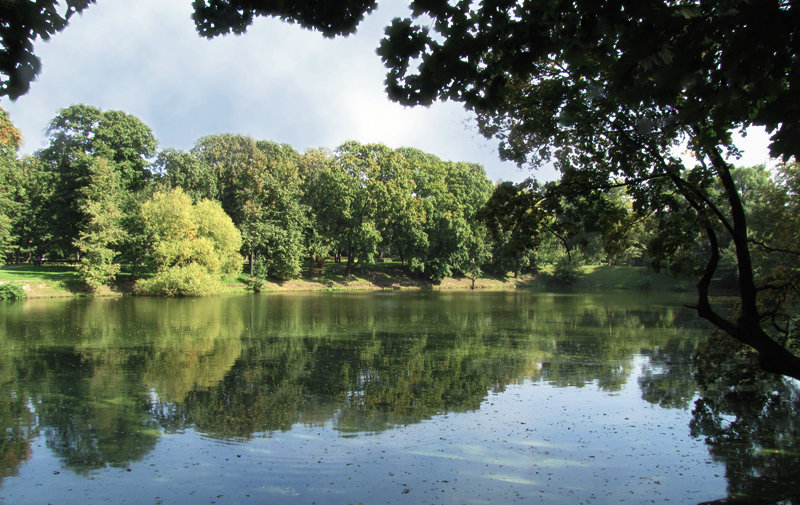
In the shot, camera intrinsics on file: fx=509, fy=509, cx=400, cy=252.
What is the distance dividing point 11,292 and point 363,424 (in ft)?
108

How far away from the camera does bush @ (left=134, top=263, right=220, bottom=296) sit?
3766cm

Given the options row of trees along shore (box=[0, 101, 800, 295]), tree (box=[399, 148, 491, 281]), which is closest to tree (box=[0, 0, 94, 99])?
row of trees along shore (box=[0, 101, 800, 295])

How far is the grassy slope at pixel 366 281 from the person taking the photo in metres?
36.9

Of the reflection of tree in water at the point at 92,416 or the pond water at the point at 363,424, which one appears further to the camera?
the reflection of tree in water at the point at 92,416

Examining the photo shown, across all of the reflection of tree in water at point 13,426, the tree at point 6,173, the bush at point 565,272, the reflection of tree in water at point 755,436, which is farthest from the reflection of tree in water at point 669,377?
the bush at point 565,272

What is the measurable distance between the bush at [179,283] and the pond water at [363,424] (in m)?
19.3

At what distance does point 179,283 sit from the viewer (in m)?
37.6

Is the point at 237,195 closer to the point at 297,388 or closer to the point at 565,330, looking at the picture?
the point at 565,330

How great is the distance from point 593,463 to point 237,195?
158 feet

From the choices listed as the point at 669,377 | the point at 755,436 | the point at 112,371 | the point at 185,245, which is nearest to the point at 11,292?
the point at 185,245

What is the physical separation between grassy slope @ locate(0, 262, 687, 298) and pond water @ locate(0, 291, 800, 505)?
832 inches

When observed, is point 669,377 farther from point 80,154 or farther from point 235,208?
point 235,208

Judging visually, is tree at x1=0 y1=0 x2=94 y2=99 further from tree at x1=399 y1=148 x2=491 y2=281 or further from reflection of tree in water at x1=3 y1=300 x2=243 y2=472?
tree at x1=399 y1=148 x2=491 y2=281

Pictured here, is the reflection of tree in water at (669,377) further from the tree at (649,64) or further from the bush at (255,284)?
the bush at (255,284)
